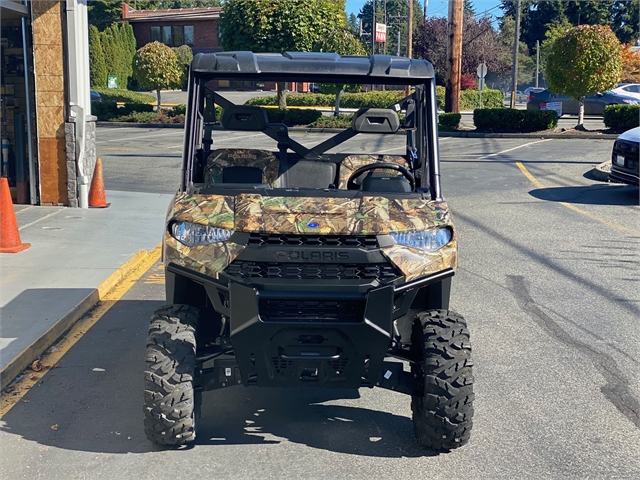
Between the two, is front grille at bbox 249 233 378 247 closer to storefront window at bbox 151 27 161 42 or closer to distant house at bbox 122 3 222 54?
distant house at bbox 122 3 222 54

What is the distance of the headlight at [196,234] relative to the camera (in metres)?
4.23

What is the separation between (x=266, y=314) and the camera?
4137mm

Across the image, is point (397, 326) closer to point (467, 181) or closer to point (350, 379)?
point (350, 379)

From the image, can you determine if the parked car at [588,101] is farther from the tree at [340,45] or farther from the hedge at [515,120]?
the tree at [340,45]

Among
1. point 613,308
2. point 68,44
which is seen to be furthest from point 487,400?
point 68,44

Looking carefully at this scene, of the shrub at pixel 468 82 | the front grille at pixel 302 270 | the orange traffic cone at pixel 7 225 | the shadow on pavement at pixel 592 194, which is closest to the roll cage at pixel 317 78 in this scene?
the front grille at pixel 302 270

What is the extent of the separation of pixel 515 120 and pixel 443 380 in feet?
84.5

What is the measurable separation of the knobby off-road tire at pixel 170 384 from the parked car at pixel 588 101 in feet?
109

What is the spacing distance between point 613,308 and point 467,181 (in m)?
9.63

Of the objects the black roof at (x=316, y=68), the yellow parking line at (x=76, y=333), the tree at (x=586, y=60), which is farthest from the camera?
the tree at (x=586, y=60)

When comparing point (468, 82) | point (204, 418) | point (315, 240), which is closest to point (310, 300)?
point (315, 240)

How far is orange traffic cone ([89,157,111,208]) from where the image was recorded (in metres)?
12.7

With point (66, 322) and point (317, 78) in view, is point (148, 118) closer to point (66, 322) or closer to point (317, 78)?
point (66, 322)

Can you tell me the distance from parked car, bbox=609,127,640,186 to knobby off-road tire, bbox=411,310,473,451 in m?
10.1
